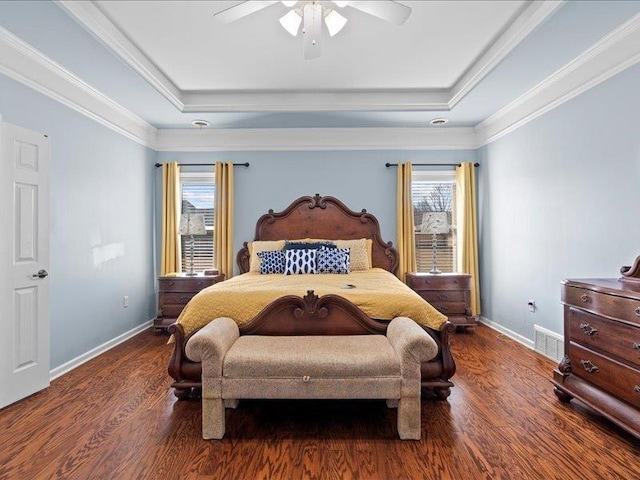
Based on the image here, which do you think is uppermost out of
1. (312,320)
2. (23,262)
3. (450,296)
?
(23,262)

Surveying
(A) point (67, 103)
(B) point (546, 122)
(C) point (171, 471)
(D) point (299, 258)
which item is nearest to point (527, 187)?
(B) point (546, 122)

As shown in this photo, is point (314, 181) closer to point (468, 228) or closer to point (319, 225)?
point (319, 225)

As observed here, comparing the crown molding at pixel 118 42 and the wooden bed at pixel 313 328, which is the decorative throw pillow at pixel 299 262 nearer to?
the wooden bed at pixel 313 328

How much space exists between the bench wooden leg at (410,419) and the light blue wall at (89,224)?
2.94 m

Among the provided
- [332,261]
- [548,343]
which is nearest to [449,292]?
[548,343]

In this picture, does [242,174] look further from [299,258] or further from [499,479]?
[499,479]

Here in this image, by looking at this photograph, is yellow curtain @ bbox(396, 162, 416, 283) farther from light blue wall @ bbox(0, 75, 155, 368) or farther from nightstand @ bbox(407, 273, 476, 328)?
light blue wall @ bbox(0, 75, 155, 368)

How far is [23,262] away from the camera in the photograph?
8.70 feet

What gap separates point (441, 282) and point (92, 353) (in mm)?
3913

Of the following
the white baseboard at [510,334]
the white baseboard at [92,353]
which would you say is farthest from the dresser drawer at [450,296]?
the white baseboard at [92,353]

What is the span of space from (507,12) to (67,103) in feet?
12.3

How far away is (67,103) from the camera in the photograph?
318cm

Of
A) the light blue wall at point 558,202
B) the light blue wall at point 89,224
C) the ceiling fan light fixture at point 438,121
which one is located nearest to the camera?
the light blue wall at point 558,202

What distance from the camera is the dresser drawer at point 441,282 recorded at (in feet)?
14.2
